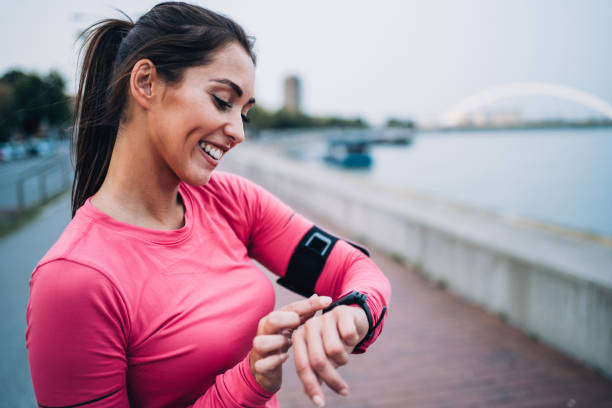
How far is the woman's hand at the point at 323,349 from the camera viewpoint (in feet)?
3.10

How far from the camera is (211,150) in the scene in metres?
1.38

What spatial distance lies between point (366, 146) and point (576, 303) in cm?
5280

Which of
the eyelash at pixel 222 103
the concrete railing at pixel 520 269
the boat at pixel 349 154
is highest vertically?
the eyelash at pixel 222 103

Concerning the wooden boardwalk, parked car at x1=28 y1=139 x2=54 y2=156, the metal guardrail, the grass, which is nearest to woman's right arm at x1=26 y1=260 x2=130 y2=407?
the wooden boardwalk

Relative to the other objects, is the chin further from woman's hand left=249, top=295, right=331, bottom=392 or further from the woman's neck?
woman's hand left=249, top=295, right=331, bottom=392

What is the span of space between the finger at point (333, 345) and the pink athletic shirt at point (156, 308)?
27cm

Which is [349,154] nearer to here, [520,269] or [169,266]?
[520,269]

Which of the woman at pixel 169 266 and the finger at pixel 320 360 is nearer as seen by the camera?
the finger at pixel 320 360

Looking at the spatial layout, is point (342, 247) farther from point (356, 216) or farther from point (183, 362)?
point (356, 216)

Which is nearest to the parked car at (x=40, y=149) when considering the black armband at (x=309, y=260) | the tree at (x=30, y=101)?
the tree at (x=30, y=101)

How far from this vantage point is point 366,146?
5603cm

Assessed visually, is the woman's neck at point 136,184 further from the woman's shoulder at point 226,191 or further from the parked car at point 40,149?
the parked car at point 40,149

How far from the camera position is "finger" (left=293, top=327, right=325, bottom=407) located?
0.92 meters

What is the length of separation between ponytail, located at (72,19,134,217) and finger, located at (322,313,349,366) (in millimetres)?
945
